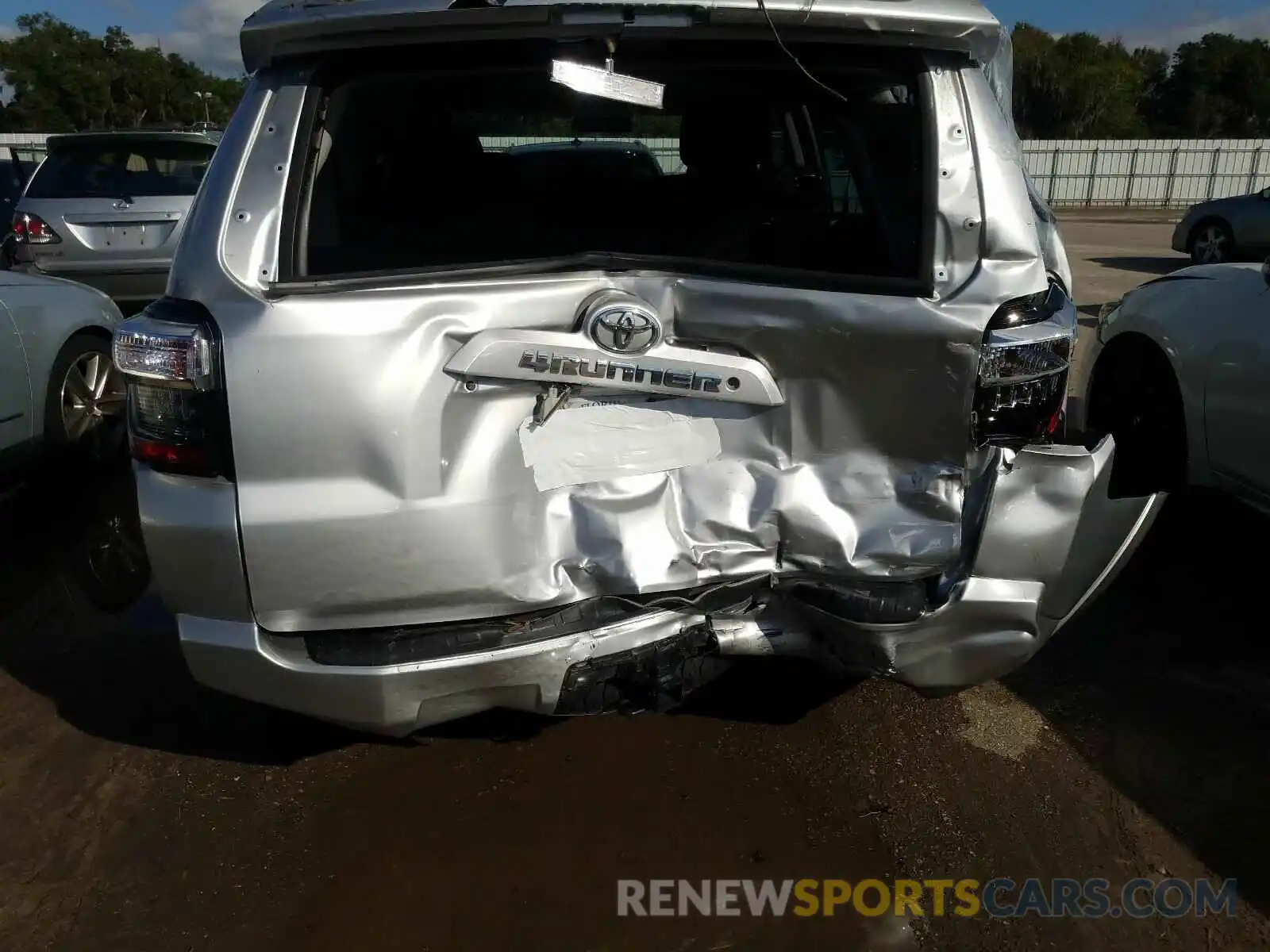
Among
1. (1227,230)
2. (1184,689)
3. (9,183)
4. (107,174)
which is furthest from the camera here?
(1227,230)

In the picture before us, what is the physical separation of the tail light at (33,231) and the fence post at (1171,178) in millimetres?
31370

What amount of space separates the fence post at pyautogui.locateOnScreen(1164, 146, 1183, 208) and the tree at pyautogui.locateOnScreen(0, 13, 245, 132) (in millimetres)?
47683

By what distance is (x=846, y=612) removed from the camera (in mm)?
2238

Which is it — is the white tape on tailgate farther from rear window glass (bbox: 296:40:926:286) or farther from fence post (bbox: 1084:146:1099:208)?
fence post (bbox: 1084:146:1099:208)

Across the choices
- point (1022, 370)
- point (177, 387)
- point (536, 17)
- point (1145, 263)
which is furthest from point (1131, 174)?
point (177, 387)

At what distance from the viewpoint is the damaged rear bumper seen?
2.12 m

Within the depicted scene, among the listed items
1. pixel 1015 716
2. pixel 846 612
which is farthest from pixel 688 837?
pixel 1015 716

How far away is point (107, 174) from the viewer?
858 centimetres

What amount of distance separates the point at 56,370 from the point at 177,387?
10.8ft

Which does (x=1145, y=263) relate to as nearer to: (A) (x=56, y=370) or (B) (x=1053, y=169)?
(A) (x=56, y=370)

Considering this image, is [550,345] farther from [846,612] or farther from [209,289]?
[846,612]

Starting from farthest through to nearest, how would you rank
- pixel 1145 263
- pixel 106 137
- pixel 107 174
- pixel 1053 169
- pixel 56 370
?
pixel 1053 169 < pixel 1145 263 < pixel 107 174 < pixel 106 137 < pixel 56 370

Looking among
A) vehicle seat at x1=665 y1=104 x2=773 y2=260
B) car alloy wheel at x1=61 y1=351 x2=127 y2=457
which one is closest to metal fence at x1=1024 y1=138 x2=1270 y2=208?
car alloy wheel at x1=61 y1=351 x2=127 y2=457

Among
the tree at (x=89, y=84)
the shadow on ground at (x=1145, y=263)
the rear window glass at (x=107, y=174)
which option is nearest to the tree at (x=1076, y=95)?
the shadow on ground at (x=1145, y=263)
